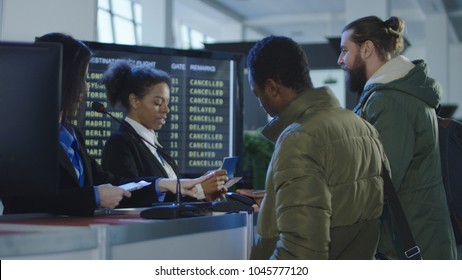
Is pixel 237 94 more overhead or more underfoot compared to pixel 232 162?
more overhead

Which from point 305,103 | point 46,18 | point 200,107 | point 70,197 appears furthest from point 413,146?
point 46,18

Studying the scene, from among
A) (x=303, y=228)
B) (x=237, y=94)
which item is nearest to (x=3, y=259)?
(x=303, y=228)

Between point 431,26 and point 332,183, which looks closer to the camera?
point 332,183

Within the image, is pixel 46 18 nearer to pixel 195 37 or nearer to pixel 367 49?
pixel 367 49

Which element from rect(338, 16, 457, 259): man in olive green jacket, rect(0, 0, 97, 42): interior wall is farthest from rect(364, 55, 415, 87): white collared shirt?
rect(0, 0, 97, 42): interior wall

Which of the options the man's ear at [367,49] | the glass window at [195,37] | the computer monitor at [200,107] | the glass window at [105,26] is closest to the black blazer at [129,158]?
the computer monitor at [200,107]

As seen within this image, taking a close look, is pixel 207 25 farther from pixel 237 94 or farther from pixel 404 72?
pixel 404 72

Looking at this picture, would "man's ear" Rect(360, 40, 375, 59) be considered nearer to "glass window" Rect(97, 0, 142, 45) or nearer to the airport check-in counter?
the airport check-in counter

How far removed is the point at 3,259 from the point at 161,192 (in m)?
1.13

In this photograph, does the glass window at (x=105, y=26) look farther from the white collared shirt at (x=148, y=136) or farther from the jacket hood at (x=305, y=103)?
the jacket hood at (x=305, y=103)

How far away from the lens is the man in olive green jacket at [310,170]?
1777mm

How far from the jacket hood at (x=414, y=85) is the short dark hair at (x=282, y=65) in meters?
0.66
